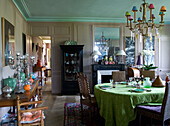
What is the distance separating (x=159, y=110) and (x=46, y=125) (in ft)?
6.93

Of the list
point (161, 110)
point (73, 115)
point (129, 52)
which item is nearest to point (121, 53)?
point (129, 52)

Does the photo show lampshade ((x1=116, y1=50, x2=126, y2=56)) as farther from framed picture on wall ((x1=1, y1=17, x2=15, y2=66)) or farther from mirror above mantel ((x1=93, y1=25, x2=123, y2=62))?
framed picture on wall ((x1=1, y1=17, x2=15, y2=66))

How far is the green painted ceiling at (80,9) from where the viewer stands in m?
4.55

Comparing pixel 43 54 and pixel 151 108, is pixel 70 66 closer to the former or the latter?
pixel 151 108

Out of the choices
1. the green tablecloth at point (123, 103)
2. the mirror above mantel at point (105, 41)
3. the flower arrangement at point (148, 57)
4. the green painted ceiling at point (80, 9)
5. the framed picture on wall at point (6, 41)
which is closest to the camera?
the green tablecloth at point (123, 103)

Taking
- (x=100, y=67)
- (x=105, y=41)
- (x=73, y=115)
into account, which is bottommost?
(x=73, y=115)

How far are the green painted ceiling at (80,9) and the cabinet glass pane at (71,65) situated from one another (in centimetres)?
142

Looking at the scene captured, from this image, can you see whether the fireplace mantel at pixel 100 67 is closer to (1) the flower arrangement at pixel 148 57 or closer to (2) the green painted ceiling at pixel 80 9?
(1) the flower arrangement at pixel 148 57

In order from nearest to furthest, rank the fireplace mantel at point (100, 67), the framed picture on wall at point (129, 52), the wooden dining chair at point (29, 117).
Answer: the wooden dining chair at point (29, 117) < the fireplace mantel at point (100, 67) < the framed picture on wall at point (129, 52)

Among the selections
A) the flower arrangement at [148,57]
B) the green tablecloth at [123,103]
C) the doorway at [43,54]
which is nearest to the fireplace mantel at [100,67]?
the flower arrangement at [148,57]

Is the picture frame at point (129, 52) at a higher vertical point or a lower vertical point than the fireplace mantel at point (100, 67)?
higher

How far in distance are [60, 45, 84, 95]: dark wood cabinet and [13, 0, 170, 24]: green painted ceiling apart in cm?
116

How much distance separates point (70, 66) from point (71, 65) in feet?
0.17

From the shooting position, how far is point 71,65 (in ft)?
20.0
